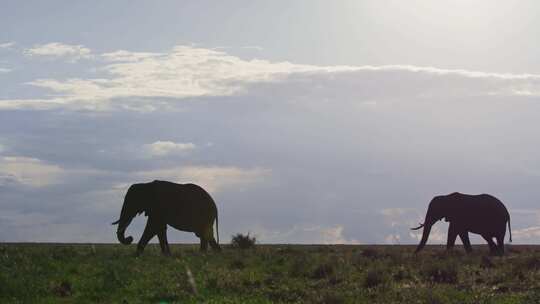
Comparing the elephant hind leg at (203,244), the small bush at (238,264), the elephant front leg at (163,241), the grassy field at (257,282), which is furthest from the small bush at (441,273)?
the elephant hind leg at (203,244)

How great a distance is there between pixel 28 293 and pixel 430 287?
900cm

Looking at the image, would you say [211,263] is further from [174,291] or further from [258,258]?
[174,291]

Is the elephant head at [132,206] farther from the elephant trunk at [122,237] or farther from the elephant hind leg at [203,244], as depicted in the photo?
the elephant hind leg at [203,244]

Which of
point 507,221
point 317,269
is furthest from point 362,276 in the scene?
point 507,221

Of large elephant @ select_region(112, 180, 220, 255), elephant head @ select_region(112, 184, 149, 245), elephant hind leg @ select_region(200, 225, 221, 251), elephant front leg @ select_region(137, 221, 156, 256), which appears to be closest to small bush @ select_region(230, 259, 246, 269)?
large elephant @ select_region(112, 180, 220, 255)

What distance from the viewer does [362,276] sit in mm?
22516

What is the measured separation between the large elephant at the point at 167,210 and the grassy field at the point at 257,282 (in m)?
6.97

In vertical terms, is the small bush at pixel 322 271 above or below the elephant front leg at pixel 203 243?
below

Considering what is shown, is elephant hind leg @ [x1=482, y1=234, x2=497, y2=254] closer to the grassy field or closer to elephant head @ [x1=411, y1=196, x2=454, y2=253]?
elephant head @ [x1=411, y1=196, x2=454, y2=253]

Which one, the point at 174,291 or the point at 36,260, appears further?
the point at 36,260

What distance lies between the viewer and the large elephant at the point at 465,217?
41344mm

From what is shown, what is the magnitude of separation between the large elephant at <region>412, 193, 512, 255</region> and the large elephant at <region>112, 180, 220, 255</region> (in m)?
10.5

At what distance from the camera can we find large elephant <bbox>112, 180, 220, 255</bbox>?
34969 mm

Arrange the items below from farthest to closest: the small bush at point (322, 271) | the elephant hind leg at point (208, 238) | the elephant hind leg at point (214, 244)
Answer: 1. the elephant hind leg at point (214, 244)
2. the elephant hind leg at point (208, 238)
3. the small bush at point (322, 271)
